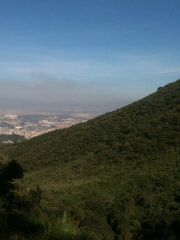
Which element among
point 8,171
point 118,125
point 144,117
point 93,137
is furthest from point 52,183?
point 144,117

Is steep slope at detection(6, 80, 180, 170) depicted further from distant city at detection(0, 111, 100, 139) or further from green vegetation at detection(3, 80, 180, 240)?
distant city at detection(0, 111, 100, 139)

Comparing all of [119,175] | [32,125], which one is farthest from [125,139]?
[32,125]

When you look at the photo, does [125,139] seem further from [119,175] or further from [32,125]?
[32,125]

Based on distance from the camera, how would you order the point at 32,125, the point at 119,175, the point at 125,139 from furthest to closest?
the point at 32,125 < the point at 125,139 < the point at 119,175

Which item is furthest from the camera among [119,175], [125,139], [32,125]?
[32,125]

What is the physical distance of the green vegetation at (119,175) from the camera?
28.2ft

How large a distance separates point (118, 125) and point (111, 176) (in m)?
11.9

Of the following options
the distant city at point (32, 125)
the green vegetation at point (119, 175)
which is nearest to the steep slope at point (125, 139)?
the green vegetation at point (119, 175)

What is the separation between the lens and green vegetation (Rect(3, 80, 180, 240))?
861cm

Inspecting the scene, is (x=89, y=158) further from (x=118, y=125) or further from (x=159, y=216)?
(x=159, y=216)

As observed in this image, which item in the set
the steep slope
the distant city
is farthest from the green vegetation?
the distant city

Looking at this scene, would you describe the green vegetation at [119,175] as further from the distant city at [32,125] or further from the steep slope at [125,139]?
the distant city at [32,125]

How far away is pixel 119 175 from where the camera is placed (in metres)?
14.7

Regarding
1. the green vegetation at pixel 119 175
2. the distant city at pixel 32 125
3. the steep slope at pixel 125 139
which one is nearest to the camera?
the green vegetation at pixel 119 175
